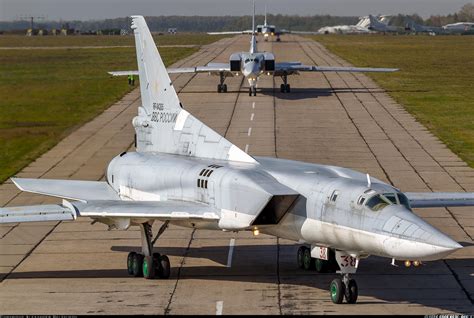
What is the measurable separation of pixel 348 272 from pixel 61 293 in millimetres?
6138

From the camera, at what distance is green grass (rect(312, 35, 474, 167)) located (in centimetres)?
5550

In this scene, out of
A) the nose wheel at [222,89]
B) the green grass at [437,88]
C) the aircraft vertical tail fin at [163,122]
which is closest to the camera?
the aircraft vertical tail fin at [163,122]

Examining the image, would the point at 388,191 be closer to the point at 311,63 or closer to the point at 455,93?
the point at 455,93

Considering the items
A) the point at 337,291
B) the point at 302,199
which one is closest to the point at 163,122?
the point at 302,199

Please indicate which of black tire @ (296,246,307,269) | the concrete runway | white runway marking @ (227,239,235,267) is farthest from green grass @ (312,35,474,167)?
black tire @ (296,246,307,269)

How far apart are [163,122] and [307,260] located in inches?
202

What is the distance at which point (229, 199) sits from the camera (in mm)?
22922

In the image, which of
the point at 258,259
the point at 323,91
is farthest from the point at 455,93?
the point at 258,259

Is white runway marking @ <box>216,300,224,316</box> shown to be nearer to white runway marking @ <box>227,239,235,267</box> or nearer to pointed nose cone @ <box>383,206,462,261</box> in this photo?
pointed nose cone @ <box>383,206,462,261</box>

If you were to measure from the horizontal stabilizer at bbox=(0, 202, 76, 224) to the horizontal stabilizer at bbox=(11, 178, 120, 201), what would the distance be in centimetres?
248

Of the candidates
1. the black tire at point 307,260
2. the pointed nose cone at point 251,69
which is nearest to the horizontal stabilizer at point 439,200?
the black tire at point 307,260

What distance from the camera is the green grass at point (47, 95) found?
5175cm

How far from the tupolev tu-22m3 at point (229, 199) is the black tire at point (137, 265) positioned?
0.07ft

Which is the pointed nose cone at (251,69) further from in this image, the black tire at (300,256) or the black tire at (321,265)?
the black tire at (321,265)
